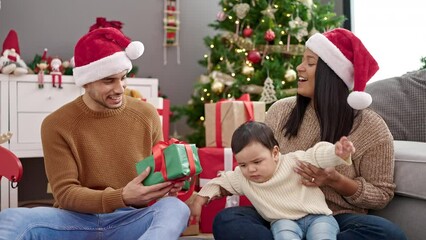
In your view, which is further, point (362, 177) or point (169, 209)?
point (362, 177)

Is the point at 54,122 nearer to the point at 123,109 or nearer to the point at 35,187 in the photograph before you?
the point at 123,109

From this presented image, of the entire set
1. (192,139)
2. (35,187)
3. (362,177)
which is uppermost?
(362,177)

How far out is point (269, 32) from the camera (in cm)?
391

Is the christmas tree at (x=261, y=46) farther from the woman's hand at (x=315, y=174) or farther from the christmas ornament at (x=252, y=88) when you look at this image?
the woman's hand at (x=315, y=174)

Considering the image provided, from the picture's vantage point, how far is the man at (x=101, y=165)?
1.68m

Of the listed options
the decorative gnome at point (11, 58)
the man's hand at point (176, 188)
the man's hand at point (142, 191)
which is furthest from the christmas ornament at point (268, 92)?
the man's hand at point (142, 191)

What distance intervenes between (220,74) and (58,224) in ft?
8.05

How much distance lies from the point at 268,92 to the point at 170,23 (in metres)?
1.34

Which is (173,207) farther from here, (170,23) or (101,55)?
(170,23)

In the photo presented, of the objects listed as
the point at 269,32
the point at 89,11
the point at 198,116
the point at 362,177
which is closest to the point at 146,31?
the point at 89,11

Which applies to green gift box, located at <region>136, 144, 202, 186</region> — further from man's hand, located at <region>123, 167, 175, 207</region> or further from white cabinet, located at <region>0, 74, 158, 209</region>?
white cabinet, located at <region>0, 74, 158, 209</region>

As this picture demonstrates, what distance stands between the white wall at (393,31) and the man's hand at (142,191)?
8.86 feet

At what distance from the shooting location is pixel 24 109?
146 inches

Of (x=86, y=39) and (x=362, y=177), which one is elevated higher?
(x=86, y=39)
